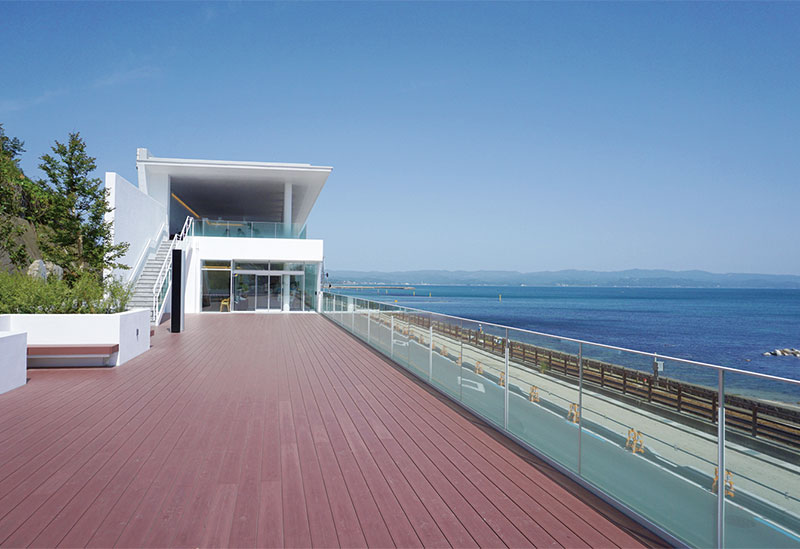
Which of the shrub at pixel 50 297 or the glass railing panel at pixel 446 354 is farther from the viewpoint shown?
the shrub at pixel 50 297

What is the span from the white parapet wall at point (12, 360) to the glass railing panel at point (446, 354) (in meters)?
5.38

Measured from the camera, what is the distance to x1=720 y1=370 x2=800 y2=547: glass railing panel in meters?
2.00

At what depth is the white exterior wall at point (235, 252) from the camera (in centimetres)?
2056

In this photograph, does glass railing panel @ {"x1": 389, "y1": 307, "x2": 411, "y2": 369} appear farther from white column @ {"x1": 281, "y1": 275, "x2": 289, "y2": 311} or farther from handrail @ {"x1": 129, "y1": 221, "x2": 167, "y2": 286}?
white column @ {"x1": 281, "y1": 275, "x2": 289, "y2": 311}

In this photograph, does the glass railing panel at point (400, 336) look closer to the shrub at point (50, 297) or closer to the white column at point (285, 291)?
the shrub at point (50, 297)

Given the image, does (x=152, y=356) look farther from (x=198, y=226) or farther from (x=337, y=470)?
(x=198, y=226)

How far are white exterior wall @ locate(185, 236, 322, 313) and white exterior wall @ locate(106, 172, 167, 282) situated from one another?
1632 mm

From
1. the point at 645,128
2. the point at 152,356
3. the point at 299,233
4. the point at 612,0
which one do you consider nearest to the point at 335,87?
the point at 299,233

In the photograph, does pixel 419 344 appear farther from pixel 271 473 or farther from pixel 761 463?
pixel 761 463

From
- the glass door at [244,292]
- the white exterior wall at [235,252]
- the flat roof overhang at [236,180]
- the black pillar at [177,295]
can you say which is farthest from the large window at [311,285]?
the black pillar at [177,295]

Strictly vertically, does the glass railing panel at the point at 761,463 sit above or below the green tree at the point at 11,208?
below

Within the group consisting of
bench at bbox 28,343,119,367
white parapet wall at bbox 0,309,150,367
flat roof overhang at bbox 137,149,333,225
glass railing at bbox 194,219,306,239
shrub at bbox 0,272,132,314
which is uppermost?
flat roof overhang at bbox 137,149,333,225

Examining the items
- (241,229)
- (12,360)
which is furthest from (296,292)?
(12,360)

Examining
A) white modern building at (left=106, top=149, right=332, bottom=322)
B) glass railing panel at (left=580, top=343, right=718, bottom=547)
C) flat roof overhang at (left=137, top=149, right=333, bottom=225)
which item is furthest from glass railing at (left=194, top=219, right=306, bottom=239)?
glass railing panel at (left=580, top=343, right=718, bottom=547)
